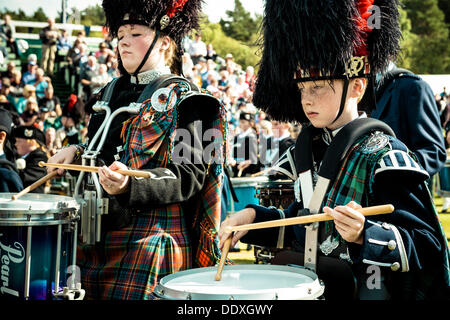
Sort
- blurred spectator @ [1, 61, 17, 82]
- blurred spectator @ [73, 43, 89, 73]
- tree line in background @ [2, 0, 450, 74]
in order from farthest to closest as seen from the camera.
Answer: tree line in background @ [2, 0, 450, 74] < blurred spectator @ [73, 43, 89, 73] < blurred spectator @ [1, 61, 17, 82]

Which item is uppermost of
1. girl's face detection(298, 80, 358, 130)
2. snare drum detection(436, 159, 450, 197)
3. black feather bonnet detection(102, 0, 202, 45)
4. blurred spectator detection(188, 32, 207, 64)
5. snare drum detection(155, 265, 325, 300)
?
blurred spectator detection(188, 32, 207, 64)

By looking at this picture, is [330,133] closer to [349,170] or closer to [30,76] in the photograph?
[349,170]

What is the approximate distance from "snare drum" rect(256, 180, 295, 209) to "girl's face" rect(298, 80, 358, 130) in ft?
9.24

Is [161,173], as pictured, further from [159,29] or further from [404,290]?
[404,290]

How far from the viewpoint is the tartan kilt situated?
2.75 m

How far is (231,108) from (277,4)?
13.0 metres

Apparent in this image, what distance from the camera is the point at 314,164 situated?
2457 mm

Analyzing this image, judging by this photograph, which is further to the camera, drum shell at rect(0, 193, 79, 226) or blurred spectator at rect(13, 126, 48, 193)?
blurred spectator at rect(13, 126, 48, 193)

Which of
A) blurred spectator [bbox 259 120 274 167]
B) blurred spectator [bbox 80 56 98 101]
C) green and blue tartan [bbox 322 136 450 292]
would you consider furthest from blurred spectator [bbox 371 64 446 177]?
blurred spectator [bbox 80 56 98 101]

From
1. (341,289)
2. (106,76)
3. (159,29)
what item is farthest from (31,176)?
(106,76)

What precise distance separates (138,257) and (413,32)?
46775 mm

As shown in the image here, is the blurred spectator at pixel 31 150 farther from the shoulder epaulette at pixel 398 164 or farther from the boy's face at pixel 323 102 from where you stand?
the shoulder epaulette at pixel 398 164

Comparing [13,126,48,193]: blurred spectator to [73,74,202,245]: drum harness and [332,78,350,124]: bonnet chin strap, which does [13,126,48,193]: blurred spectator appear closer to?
[73,74,202,245]: drum harness

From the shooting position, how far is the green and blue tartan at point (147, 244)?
2754mm
